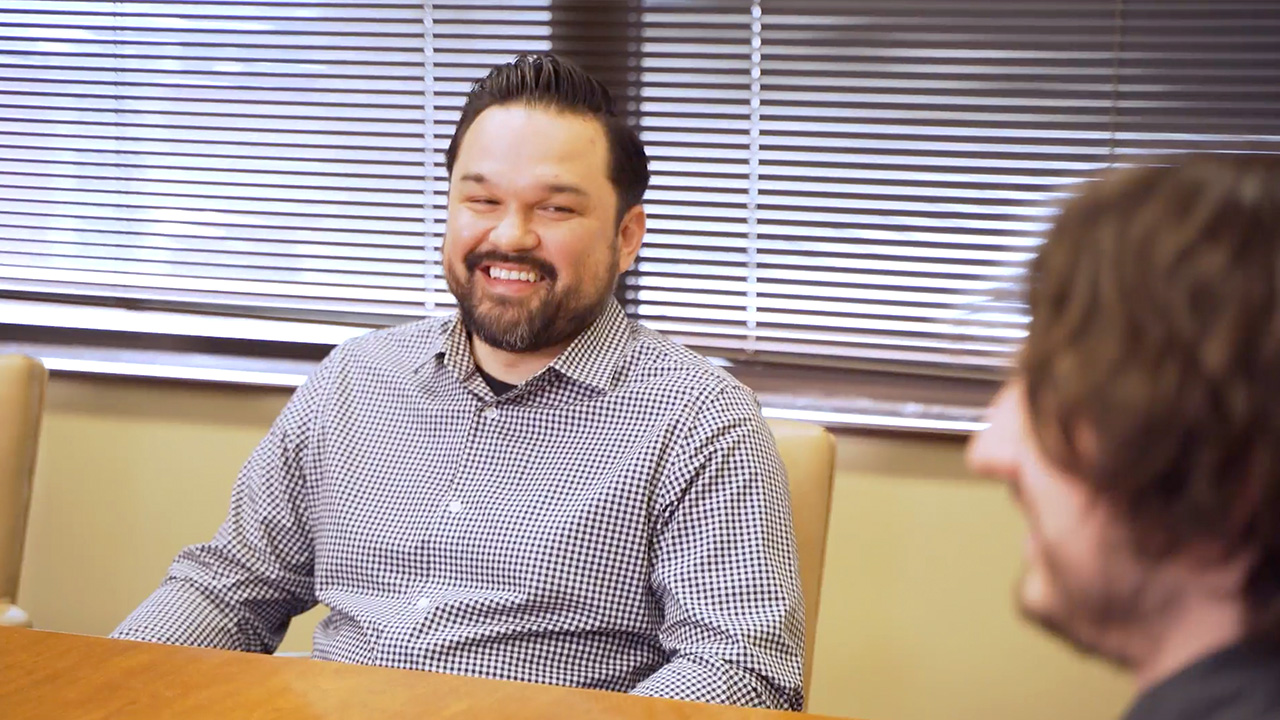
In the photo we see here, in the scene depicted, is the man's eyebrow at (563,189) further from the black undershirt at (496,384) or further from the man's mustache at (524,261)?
the black undershirt at (496,384)

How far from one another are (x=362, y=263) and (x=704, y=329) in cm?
69

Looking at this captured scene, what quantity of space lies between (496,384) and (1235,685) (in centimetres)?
128

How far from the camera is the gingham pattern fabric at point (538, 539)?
58.0 inches

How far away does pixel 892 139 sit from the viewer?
2.21m

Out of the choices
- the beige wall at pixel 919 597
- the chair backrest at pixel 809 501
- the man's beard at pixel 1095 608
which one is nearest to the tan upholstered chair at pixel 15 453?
the beige wall at pixel 919 597

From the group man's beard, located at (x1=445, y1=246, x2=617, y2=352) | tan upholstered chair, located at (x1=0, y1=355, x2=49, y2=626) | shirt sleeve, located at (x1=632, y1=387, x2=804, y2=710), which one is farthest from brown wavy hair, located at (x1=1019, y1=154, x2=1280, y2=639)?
tan upholstered chair, located at (x1=0, y1=355, x2=49, y2=626)

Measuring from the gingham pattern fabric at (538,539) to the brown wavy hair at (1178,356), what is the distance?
0.92 m

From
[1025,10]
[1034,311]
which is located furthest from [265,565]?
[1025,10]

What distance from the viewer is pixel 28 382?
1.89m

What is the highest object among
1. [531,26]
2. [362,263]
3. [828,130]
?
[531,26]

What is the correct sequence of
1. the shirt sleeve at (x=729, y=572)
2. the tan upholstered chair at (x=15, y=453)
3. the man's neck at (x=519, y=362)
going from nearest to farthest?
1. the shirt sleeve at (x=729, y=572)
2. the man's neck at (x=519, y=362)
3. the tan upholstered chair at (x=15, y=453)

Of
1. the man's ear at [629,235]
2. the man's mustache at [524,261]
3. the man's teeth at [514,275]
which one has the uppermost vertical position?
the man's ear at [629,235]

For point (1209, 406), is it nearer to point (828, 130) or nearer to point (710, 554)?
point (710, 554)

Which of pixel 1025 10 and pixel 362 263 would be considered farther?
pixel 362 263
